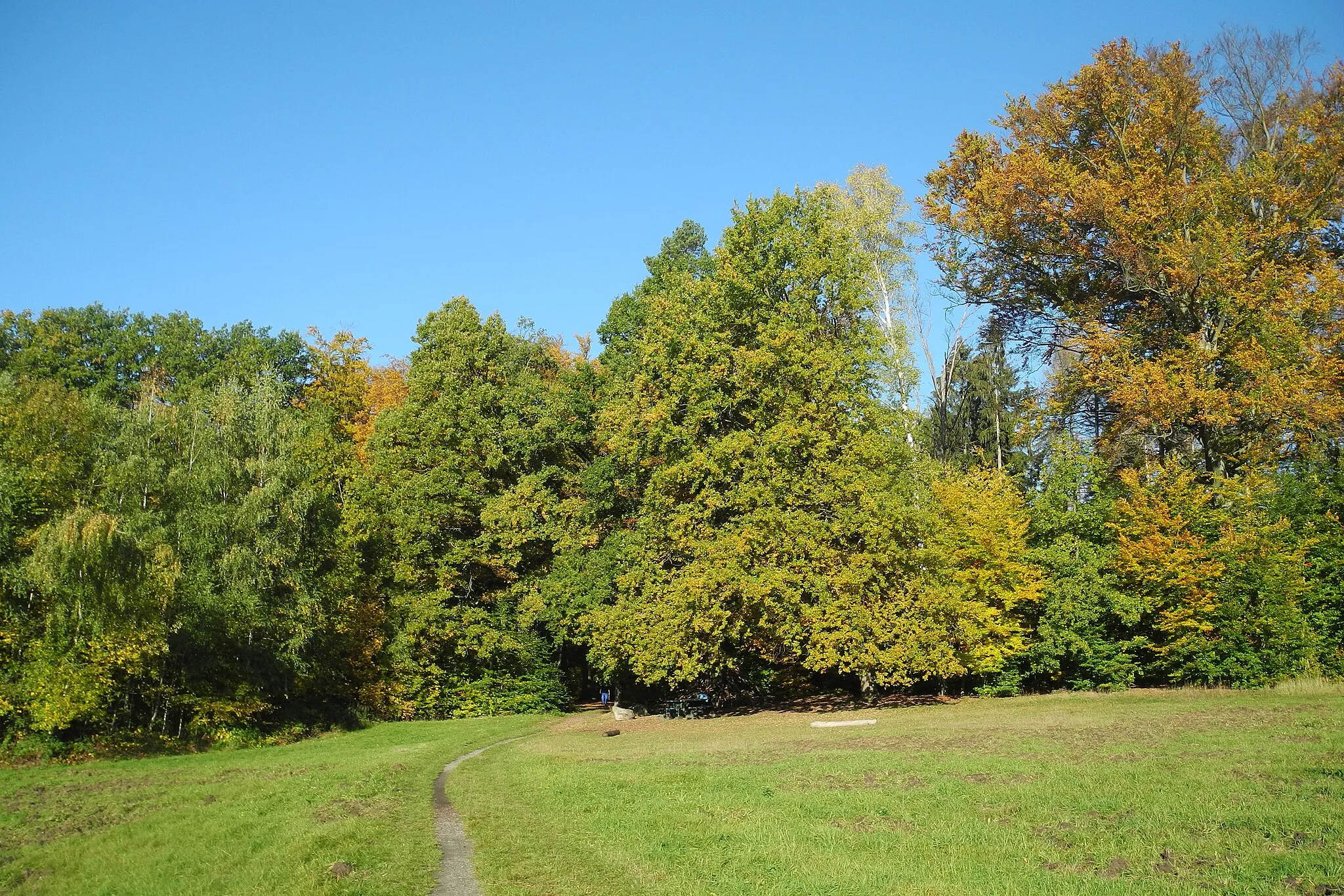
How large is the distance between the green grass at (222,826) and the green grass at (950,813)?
114cm

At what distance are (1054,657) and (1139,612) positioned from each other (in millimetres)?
3332

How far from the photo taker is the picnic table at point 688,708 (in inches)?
1241

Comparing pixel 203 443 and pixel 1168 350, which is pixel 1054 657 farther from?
pixel 203 443

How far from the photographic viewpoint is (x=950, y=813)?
10977mm

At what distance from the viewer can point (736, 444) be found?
27344mm

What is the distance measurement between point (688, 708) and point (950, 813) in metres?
22.0

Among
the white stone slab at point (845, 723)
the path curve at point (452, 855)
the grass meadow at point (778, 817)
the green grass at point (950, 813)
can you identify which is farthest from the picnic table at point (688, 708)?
the path curve at point (452, 855)

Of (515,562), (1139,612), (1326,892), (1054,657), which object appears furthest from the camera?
(515,562)

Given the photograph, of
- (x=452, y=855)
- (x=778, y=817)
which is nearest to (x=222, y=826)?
(x=452, y=855)

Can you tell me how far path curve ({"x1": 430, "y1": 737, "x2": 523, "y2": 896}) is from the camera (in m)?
9.07

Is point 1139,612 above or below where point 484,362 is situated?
below

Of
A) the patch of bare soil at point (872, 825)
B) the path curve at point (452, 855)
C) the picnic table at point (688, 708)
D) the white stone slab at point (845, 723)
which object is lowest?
the picnic table at point (688, 708)

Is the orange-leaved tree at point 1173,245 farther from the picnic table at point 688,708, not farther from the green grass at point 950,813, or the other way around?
the picnic table at point 688,708

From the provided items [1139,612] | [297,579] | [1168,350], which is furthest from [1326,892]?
[297,579]
